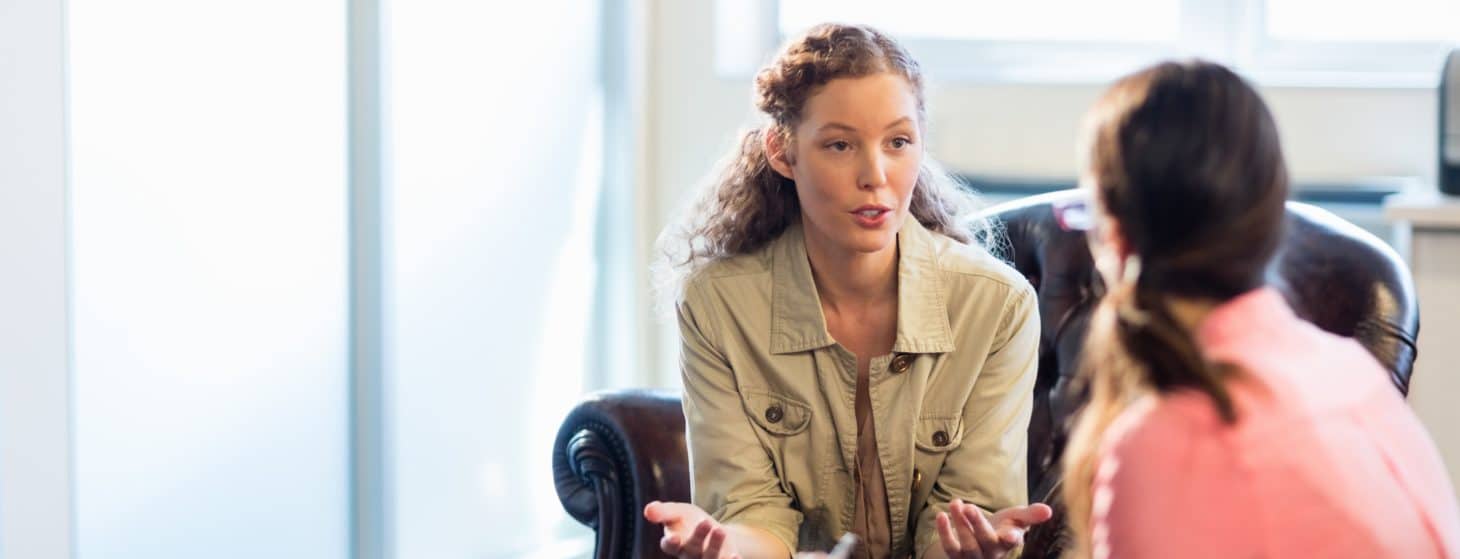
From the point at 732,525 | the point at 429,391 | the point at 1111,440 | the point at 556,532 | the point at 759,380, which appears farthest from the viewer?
the point at 556,532

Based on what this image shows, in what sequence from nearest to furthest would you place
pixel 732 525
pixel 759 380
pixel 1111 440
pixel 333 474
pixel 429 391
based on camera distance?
pixel 1111 440 < pixel 732 525 < pixel 759 380 < pixel 333 474 < pixel 429 391

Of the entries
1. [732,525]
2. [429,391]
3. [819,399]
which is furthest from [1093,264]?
[429,391]

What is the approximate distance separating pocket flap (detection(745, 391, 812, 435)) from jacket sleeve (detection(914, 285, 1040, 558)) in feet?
0.56

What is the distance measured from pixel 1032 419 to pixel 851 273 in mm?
435

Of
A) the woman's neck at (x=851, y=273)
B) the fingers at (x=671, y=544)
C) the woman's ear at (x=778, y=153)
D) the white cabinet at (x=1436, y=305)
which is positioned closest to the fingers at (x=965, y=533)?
the fingers at (x=671, y=544)

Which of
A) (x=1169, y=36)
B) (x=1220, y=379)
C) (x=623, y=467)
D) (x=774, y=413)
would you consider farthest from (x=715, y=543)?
(x=1169, y=36)

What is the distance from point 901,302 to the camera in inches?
78.2

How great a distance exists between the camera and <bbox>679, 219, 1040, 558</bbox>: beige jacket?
1970 millimetres

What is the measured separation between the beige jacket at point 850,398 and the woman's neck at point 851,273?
2 centimetres

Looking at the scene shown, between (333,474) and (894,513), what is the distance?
3.33 ft

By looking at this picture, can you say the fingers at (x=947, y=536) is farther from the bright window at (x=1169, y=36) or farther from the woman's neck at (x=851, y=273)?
the bright window at (x=1169, y=36)

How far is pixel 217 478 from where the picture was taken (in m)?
2.32

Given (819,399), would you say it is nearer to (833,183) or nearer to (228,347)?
(833,183)

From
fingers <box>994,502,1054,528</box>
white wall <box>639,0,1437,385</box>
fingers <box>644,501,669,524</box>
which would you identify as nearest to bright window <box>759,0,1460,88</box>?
white wall <box>639,0,1437,385</box>
